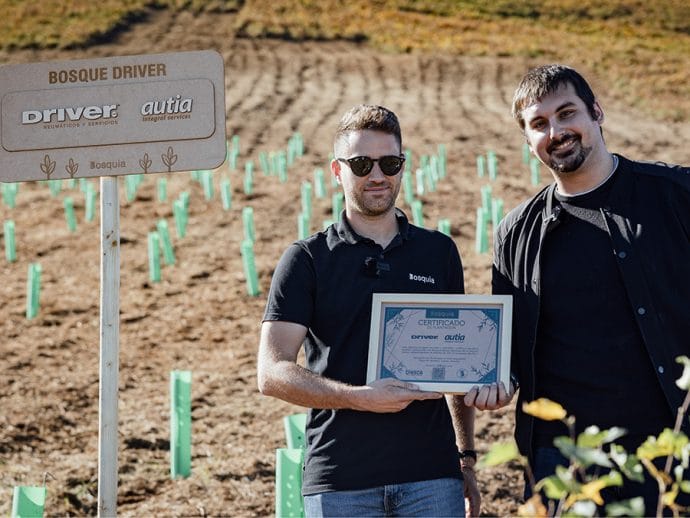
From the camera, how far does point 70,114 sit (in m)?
3.24

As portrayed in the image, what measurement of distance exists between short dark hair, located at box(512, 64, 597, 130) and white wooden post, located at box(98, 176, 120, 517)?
53.8 inches

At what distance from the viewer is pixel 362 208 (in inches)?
107

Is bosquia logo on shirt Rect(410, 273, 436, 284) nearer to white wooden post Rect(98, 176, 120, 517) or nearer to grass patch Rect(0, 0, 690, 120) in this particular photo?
white wooden post Rect(98, 176, 120, 517)

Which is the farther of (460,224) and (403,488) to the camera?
(460,224)

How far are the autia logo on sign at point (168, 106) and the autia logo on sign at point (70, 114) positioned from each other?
109mm

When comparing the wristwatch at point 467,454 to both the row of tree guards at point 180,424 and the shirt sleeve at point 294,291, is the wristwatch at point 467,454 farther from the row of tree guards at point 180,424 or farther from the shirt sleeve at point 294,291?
the row of tree guards at point 180,424

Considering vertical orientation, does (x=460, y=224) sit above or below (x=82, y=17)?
below

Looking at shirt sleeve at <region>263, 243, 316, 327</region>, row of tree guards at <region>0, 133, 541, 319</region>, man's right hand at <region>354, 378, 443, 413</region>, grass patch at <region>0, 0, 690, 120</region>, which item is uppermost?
grass patch at <region>0, 0, 690, 120</region>

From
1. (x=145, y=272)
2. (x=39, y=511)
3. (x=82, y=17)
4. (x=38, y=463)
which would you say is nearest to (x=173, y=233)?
(x=145, y=272)

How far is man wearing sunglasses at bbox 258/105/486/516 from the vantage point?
2.55m

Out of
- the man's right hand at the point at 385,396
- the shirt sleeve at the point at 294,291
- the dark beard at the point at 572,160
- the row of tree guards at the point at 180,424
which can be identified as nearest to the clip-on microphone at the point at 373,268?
the shirt sleeve at the point at 294,291

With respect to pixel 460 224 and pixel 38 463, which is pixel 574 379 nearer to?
pixel 38 463

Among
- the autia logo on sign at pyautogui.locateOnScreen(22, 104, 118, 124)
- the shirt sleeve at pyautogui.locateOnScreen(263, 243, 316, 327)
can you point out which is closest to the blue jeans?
the shirt sleeve at pyautogui.locateOnScreen(263, 243, 316, 327)

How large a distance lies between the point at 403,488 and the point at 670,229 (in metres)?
0.97
